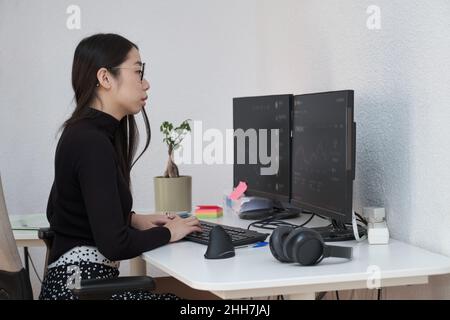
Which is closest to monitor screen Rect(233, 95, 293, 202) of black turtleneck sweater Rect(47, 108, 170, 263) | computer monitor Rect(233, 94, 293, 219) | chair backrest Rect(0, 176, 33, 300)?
computer monitor Rect(233, 94, 293, 219)

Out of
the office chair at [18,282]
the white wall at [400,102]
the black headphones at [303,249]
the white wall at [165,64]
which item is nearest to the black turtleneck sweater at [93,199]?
the office chair at [18,282]

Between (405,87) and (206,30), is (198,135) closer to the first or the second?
(206,30)

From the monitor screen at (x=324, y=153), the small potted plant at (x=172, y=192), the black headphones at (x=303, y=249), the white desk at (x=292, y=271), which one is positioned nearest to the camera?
the white desk at (x=292, y=271)

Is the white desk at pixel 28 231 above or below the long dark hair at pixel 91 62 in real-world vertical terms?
below

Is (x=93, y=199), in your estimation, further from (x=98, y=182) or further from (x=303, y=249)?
(x=303, y=249)

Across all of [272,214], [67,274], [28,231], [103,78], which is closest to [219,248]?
[67,274]

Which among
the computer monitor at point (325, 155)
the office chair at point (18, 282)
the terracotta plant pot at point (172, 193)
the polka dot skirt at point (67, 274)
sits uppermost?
the computer monitor at point (325, 155)

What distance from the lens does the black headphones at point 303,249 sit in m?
1.67

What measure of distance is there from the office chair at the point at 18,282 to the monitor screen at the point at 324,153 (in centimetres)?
60

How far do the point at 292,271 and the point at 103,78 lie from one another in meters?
0.84

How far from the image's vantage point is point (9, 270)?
5.37ft

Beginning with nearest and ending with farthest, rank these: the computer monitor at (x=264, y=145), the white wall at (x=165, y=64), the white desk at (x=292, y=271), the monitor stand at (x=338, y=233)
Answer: the white desk at (x=292, y=271), the monitor stand at (x=338, y=233), the computer monitor at (x=264, y=145), the white wall at (x=165, y=64)

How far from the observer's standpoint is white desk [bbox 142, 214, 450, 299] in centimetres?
154

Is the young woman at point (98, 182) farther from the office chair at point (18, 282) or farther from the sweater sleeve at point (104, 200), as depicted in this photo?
the office chair at point (18, 282)
